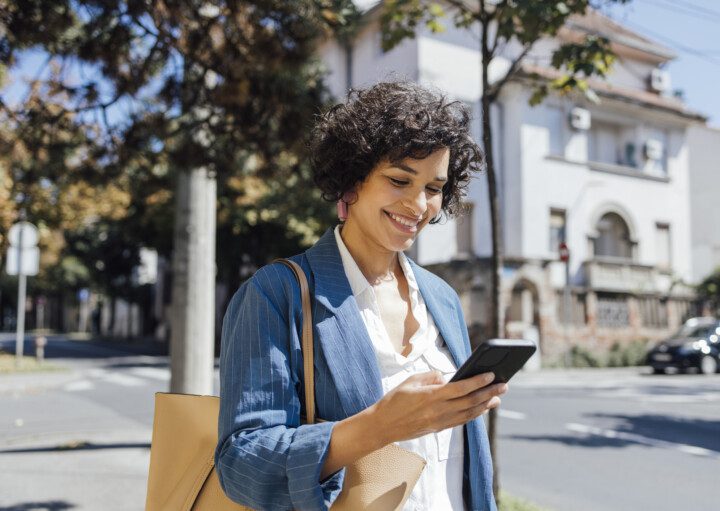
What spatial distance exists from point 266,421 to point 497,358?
0.48 metres

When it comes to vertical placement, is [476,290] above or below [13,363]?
above

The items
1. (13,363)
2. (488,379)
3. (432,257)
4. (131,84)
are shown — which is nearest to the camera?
(488,379)

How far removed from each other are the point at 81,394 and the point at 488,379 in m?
13.0

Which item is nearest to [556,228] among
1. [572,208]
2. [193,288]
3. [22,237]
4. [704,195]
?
[572,208]

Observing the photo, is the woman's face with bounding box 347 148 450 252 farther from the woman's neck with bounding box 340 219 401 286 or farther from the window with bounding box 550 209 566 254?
the window with bounding box 550 209 566 254

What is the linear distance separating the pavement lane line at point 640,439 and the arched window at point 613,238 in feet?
59.2

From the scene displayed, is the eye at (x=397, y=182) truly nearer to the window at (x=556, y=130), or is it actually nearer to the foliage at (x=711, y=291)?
the window at (x=556, y=130)

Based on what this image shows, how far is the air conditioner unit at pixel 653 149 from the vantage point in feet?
88.1

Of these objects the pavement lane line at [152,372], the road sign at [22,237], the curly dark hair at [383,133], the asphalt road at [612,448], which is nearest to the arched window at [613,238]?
the asphalt road at [612,448]

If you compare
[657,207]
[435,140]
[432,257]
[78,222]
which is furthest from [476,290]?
[435,140]

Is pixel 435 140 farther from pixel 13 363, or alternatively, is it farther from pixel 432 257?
pixel 432 257

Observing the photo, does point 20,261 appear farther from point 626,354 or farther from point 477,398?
point 626,354

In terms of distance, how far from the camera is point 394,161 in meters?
1.68

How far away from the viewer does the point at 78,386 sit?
14250mm
